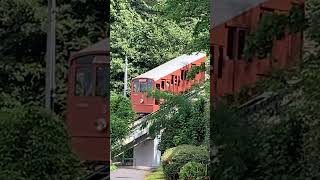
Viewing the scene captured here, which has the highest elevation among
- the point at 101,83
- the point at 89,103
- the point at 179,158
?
the point at 101,83

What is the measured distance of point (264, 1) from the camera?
9.62 ft

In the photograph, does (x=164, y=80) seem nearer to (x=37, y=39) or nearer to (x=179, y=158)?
(x=179, y=158)

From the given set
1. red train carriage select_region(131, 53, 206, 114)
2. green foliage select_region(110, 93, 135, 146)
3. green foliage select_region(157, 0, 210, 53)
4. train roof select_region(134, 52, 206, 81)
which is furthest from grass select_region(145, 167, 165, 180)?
green foliage select_region(157, 0, 210, 53)

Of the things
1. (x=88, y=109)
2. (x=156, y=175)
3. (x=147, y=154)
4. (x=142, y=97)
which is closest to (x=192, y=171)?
(x=156, y=175)

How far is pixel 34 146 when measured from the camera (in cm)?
290

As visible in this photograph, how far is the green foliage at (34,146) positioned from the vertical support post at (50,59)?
9 cm

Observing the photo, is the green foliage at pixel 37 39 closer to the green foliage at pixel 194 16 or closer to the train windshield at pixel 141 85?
the train windshield at pixel 141 85

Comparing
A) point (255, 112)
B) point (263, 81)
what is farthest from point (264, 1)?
point (255, 112)

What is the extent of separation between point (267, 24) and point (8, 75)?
1644 mm

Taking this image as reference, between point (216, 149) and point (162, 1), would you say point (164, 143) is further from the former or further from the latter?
point (216, 149)

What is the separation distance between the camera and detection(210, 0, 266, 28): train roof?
2.96 meters

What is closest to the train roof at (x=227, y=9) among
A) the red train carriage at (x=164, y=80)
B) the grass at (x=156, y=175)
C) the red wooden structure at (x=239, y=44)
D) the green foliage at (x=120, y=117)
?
the red wooden structure at (x=239, y=44)

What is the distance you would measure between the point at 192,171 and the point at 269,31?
2504mm

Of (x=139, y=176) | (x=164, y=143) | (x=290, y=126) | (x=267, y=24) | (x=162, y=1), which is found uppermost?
(x=162, y=1)
